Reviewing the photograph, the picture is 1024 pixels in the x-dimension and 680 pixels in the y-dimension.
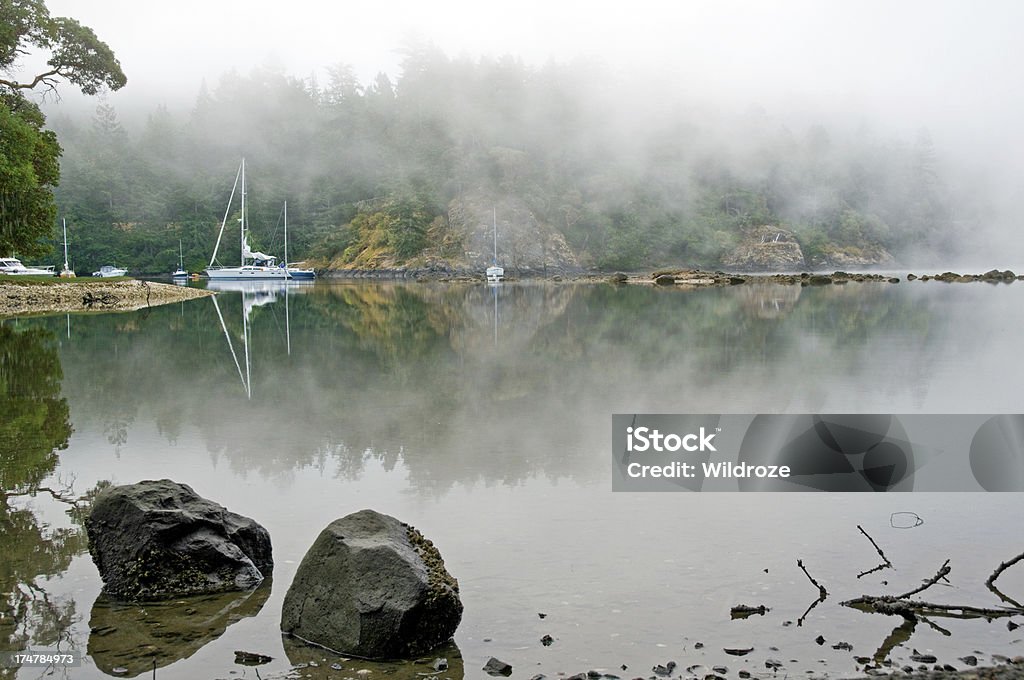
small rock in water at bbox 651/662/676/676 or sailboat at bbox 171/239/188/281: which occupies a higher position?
sailboat at bbox 171/239/188/281

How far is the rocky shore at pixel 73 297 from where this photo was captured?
40594mm

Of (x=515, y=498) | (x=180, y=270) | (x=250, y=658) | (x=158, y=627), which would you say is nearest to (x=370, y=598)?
(x=250, y=658)

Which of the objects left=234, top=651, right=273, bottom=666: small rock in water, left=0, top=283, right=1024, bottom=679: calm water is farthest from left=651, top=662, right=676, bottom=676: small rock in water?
left=234, top=651, right=273, bottom=666: small rock in water

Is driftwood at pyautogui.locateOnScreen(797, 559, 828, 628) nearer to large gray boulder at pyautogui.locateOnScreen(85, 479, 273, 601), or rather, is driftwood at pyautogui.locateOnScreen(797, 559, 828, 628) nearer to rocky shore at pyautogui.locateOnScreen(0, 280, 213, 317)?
large gray boulder at pyautogui.locateOnScreen(85, 479, 273, 601)

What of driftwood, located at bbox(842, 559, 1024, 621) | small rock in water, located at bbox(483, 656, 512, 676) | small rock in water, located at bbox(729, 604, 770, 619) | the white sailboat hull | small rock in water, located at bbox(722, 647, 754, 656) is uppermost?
the white sailboat hull

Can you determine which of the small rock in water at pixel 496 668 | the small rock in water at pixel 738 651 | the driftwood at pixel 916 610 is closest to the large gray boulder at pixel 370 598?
the small rock in water at pixel 496 668

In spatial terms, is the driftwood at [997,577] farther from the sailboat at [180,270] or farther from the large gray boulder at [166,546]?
the sailboat at [180,270]

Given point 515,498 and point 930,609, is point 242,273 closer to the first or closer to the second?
point 515,498

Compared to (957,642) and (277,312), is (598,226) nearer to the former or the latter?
(277,312)

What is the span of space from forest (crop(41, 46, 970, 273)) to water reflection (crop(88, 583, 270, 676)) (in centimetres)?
9485

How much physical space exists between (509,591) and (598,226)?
4271 inches

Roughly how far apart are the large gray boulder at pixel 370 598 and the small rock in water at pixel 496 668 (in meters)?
0.47

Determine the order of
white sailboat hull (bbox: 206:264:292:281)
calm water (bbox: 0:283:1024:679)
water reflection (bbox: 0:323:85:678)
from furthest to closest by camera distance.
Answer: white sailboat hull (bbox: 206:264:292:281) < water reflection (bbox: 0:323:85:678) < calm water (bbox: 0:283:1024:679)

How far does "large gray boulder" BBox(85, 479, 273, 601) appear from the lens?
6.83m
